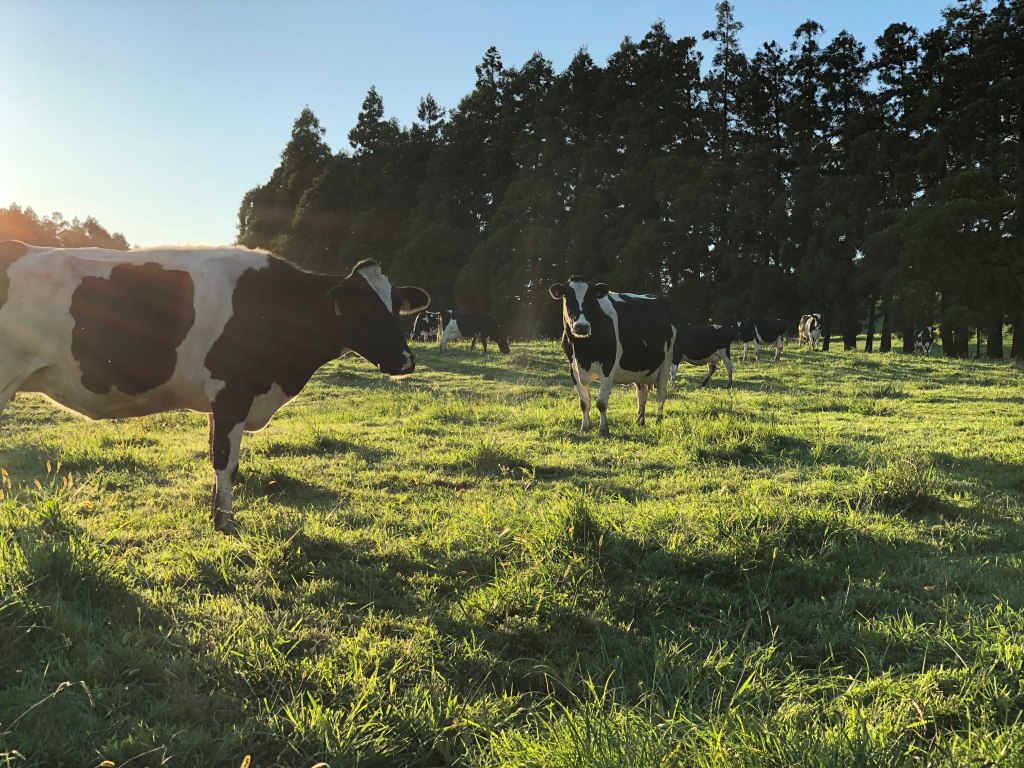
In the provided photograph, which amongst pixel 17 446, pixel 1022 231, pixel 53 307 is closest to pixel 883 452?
pixel 53 307

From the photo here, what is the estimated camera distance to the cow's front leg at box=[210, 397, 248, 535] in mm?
4992

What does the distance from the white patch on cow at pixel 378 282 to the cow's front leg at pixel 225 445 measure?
1.39m

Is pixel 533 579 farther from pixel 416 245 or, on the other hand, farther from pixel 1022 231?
pixel 416 245

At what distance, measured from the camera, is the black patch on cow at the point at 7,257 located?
4742 mm

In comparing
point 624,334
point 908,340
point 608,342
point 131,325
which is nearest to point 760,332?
point 908,340

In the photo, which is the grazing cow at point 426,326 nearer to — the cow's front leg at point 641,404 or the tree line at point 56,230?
the cow's front leg at point 641,404

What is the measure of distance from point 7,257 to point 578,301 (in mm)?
6436

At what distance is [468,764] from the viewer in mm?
2293

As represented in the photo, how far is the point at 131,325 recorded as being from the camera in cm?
502

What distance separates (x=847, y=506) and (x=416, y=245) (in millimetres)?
39611

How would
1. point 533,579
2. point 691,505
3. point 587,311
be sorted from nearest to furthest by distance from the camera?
point 533,579 < point 691,505 < point 587,311

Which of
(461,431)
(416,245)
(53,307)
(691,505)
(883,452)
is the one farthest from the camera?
(416,245)

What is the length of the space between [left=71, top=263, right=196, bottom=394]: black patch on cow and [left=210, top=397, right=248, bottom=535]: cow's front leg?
0.49 meters

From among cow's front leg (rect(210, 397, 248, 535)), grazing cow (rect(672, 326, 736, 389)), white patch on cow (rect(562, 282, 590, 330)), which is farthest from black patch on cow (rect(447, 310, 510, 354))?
cow's front leg (rect(210, 397, 248, 535))
